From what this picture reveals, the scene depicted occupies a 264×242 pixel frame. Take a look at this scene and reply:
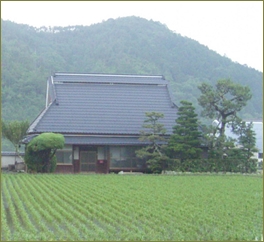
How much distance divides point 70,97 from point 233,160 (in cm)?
959

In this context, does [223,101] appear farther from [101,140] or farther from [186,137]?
[101,140]

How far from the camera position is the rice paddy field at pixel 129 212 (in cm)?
895

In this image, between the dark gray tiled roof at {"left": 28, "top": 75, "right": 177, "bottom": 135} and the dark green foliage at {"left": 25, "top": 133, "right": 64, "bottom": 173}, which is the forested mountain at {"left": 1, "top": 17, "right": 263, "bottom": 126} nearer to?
the dark gray tiled roof at {"left": 28, "top": 75, "right": 177, "bottom": 135}

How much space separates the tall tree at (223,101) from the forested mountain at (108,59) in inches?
669

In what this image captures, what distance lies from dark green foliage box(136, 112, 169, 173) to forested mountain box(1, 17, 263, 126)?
1535 centimetres

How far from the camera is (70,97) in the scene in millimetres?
30078

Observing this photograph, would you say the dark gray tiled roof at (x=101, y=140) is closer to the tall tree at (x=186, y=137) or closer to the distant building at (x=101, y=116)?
the distant building at (x=101, y=116)

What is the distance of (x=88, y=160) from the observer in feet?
92.0

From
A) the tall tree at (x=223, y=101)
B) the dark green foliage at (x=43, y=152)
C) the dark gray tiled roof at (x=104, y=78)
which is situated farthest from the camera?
the dark gray tiled roof at (x=104, y=78)

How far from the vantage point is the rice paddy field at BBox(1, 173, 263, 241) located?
29.4ft

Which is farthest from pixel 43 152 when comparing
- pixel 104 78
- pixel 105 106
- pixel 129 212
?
pixel 129 212

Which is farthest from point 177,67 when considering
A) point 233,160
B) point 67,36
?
point 233,160

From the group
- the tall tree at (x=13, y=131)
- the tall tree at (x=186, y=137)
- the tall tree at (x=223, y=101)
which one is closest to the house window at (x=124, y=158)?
the tall tree at (x=186, y=137)

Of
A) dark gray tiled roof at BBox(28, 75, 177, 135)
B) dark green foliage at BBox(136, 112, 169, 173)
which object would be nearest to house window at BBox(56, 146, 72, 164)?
dark gray tiled roof at BBox(28, 75, 177, 135)
